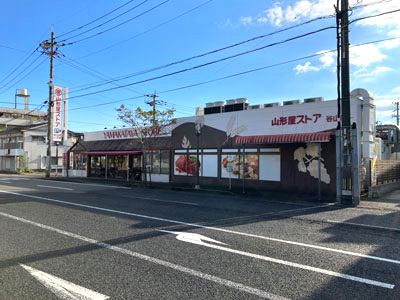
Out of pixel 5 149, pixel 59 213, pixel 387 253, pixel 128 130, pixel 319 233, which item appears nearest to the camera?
pixel 387 253

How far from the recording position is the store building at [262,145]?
1545 centimetres

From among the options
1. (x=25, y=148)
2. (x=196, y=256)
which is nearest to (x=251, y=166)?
(x=196, y=256)

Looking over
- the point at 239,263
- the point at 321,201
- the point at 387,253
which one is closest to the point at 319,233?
the point at 387,253

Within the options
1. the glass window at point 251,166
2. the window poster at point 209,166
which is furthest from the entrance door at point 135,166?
the glass window at point 251,166

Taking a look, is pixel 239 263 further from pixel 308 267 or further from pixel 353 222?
pixel 353 222

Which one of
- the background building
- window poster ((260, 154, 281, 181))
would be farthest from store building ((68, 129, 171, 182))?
the background building

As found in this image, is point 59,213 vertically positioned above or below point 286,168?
below

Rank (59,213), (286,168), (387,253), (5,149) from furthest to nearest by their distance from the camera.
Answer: (5,149)
(286,168)
(59,213)
(387,253)

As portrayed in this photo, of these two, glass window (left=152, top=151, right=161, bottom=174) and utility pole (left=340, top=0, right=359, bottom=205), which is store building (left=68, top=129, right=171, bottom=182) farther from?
utility pole (left=340, top=0, right=359, bottom=205)

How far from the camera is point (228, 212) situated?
988 centimetres

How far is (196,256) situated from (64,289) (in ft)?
7.09

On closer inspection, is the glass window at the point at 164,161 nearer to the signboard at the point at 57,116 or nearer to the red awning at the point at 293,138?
the red awning at the point at 293,138

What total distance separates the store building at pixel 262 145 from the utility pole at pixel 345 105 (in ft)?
3.31

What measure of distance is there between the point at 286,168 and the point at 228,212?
8.31 m
